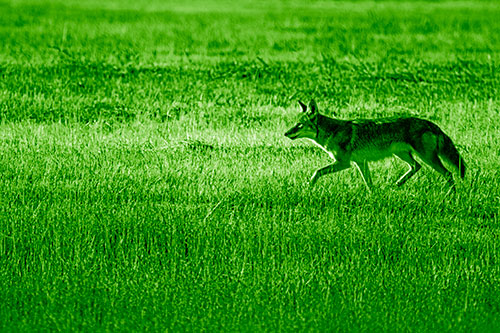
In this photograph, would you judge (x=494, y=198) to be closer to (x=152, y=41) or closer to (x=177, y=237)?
(x=177, y=237)

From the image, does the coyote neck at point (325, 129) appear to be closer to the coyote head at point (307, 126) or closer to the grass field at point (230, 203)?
the coyote head at point (307, 126)

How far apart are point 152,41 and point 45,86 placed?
5951mm

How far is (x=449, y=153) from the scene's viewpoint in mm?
9297

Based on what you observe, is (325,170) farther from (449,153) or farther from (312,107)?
(449,153)

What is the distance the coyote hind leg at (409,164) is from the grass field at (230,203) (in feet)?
0.40

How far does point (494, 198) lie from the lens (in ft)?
29.7

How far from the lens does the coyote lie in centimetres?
921

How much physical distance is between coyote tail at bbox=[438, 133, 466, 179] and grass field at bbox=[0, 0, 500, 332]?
173mm

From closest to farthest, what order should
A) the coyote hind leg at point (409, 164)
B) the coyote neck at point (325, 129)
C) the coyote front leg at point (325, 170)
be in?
the coyote front leg at point (325, 170)
the coyote neck at point (325, 129)
the coyote hind leg at point (409, 164)

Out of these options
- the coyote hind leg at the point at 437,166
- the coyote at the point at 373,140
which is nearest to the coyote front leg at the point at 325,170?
the coyote at the point at 373,140

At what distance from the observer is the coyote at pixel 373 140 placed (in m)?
9.21

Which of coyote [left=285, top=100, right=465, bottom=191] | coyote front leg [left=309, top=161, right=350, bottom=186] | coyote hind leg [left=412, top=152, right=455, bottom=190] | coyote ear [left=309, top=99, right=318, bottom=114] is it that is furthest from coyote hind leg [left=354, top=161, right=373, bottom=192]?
coyote ear [left=309, top=99, right=318, bottom=114]

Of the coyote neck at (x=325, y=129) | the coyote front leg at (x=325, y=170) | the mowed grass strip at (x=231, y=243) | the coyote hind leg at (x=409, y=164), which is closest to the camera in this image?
the mowed grass strip at (x=231, y=243)

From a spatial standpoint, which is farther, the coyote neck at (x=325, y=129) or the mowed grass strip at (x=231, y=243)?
the coyote neck at (x=325, y=129)
